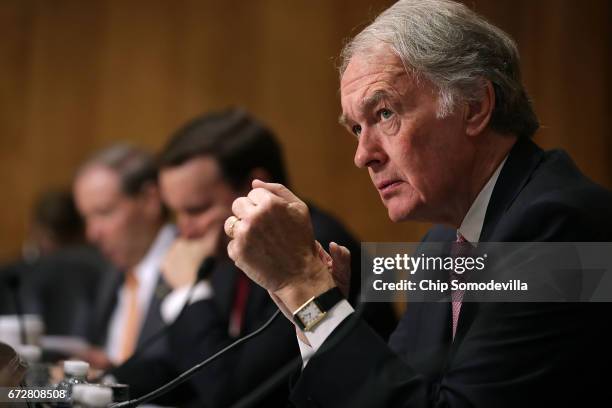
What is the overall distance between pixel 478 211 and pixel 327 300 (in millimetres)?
377

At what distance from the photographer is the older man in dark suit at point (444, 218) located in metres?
1.26

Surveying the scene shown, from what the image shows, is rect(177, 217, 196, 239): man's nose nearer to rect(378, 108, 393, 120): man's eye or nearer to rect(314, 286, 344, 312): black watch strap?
rect(378, 108, 393, 120): man's eye

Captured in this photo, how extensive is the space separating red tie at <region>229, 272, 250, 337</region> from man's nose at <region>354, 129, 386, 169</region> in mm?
899

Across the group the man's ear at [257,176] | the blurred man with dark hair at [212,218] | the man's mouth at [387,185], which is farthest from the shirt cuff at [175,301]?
the man's mouth at [387,185]

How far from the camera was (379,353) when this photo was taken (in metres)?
1.26

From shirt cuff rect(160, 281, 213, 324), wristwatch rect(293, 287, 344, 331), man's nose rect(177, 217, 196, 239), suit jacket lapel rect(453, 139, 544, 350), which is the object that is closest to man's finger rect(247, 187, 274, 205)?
wristwatch rect(293, 287, 344, 331)

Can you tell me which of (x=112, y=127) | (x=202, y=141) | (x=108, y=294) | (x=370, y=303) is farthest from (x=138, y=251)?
(x=370, y=303)

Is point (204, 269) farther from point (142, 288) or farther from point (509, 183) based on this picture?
point (142, 288)

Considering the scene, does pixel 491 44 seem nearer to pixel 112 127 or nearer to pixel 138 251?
pixel 138 251

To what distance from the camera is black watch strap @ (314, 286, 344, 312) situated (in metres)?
1.32

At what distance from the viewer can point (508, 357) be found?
1251mm

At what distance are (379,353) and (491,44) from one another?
0.63 m

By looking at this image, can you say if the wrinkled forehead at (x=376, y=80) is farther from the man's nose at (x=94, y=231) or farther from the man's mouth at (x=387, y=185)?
the man's nose at (x=94, y=231)

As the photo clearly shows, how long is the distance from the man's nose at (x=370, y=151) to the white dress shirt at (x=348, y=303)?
19 cm
